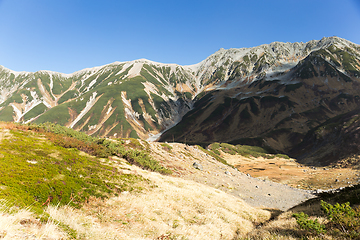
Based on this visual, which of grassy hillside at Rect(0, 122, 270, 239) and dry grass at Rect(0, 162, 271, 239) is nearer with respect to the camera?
dry grass at Rect(0, 162, 271, 239)

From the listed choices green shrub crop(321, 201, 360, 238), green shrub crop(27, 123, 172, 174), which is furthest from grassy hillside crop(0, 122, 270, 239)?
green shrub crop(321, 201, 360, 238)

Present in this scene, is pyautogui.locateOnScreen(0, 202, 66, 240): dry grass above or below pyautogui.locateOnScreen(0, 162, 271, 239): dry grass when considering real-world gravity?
above

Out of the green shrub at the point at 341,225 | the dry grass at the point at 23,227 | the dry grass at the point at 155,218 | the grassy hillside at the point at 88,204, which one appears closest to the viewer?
the dry grass at the point at 23,227

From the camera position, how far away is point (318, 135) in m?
96.9

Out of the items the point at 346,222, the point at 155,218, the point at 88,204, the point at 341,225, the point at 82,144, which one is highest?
the point at 346,222

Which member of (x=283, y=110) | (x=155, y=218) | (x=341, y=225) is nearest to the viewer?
(x=341, y=225)

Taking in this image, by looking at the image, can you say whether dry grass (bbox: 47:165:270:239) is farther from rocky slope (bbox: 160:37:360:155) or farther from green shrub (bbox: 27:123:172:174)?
rocky slope (bbox: 160:37:360:155)

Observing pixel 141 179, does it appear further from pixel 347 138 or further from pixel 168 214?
pixel 347 138

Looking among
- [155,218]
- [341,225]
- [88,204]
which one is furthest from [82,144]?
[341,225]

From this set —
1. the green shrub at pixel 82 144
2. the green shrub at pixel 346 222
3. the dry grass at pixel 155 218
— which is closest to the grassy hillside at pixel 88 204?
the dry grass at pixel 155 218

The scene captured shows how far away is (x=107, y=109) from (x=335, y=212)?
20304 cm

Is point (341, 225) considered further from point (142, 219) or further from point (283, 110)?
point (283, 110)

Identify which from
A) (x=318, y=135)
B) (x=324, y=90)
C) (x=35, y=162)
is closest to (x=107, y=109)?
(x=318, y=135)

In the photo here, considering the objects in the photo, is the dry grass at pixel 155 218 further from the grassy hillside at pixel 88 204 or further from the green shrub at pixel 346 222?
the green shrub at pixel 346 222
